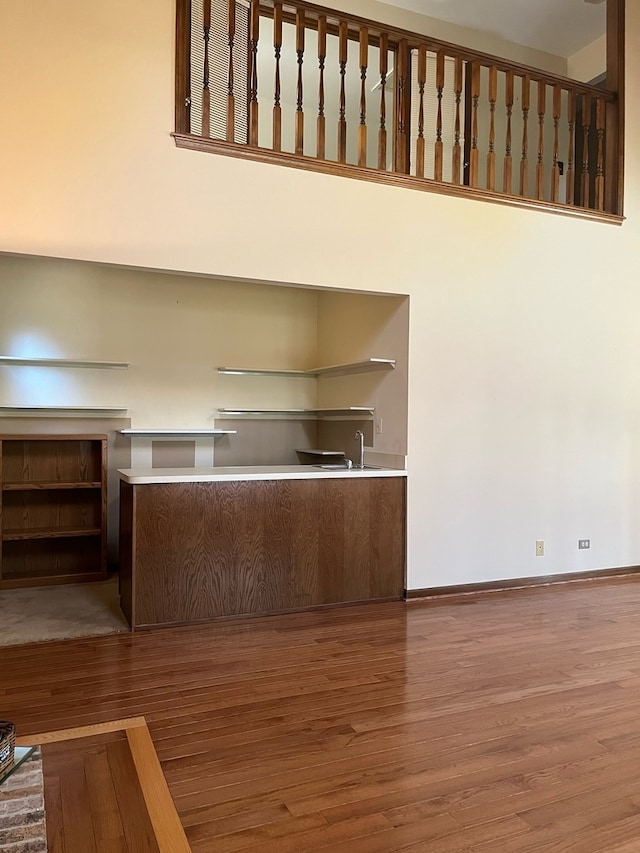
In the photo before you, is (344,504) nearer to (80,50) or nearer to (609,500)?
(609,500)

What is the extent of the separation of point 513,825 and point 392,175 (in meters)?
3.76

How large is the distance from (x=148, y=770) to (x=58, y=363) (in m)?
3.70

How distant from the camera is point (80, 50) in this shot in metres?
3.45

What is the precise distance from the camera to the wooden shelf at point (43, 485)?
459 centimetres

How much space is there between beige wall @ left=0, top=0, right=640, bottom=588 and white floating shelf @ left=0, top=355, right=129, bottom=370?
1092 millimetres

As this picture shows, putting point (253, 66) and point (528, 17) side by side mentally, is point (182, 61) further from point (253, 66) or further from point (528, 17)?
point (528, 17)

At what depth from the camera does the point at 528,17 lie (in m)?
5.77

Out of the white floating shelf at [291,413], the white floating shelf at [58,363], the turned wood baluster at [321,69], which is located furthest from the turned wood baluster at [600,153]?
the white floating shelf at [58,363]

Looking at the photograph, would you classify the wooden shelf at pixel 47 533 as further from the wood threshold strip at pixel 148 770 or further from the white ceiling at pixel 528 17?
the white ceiling at pixel 528 17

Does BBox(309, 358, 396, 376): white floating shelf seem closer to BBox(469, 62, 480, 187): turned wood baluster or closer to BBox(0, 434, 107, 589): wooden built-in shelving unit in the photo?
BBox(469, 62, 480, 187): turned wood baluster

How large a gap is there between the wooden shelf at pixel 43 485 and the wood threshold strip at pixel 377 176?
2.52 m

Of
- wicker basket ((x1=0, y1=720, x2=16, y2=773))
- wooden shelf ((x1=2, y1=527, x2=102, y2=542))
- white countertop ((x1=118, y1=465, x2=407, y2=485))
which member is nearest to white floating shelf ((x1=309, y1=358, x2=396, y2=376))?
white countertop ((x1=118, y1=465, x2=407, y2=485))

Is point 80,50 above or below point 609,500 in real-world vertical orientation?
above

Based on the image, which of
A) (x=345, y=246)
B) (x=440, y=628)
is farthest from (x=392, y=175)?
(x=440, y=628)
